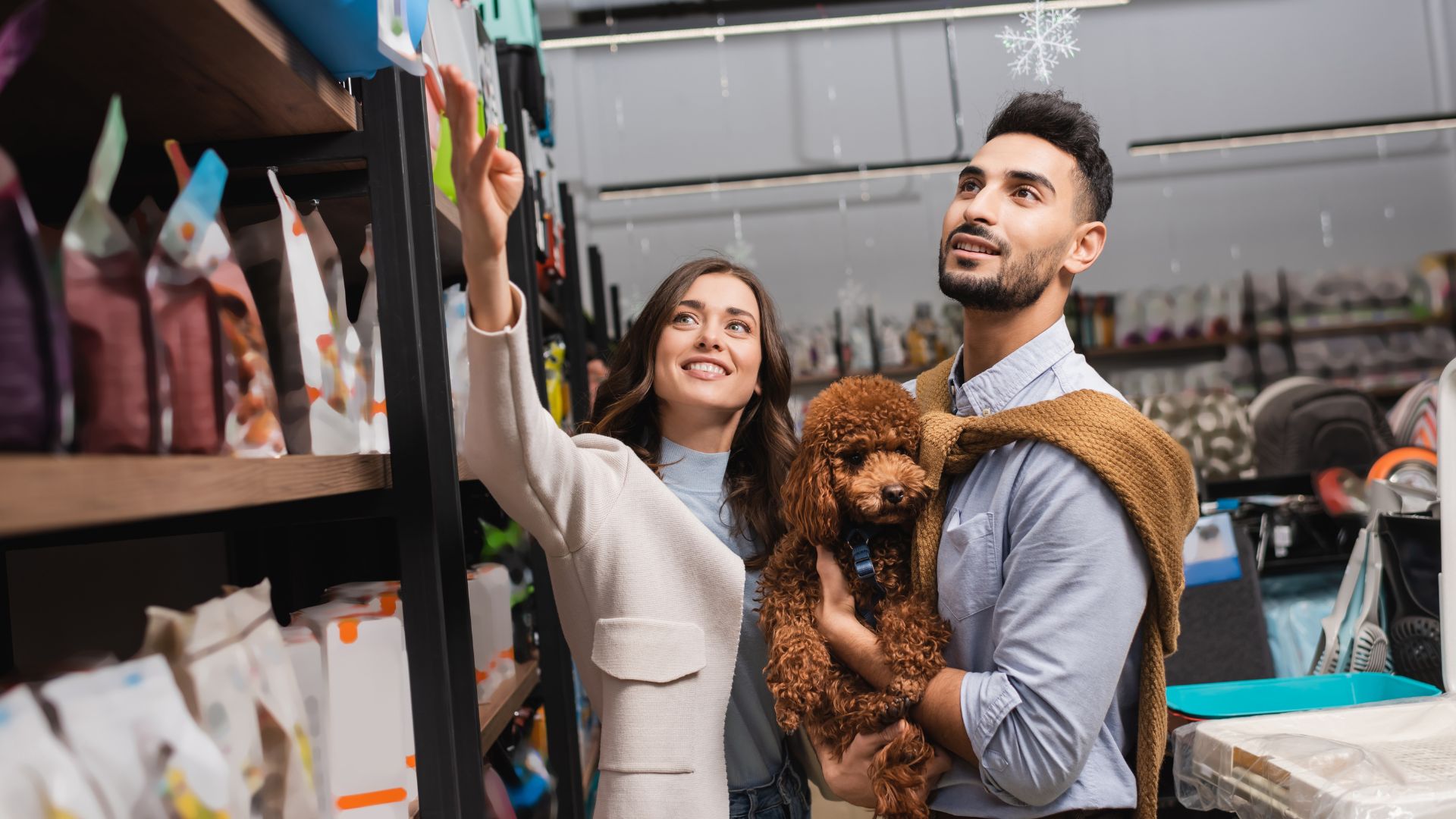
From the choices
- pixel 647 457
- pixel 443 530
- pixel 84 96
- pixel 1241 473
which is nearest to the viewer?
pixel 84 96

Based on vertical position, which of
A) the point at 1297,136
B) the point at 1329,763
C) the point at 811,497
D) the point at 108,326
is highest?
the point at 1297,136

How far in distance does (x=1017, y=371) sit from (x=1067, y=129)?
0.38m

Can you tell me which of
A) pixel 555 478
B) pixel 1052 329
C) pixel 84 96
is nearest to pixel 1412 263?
pixel 1052 329

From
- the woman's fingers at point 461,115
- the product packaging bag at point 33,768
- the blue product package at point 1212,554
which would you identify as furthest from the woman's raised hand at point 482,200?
the blue product package at point 1212,554

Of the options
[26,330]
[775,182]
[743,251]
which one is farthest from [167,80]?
[743,251]

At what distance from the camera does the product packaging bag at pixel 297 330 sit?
1094mm

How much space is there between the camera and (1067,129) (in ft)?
4.98

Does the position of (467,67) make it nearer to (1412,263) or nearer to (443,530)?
(443,530)

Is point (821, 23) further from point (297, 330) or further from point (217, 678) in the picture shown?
point (217, 678)

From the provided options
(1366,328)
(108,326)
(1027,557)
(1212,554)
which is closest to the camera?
(108,326)

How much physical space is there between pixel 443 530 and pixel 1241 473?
4397 millimetres

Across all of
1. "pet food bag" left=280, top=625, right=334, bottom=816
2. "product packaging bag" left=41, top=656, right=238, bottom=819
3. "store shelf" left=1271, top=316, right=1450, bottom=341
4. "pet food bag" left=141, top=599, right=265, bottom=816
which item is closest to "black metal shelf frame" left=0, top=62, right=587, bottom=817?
"pet food bag" left=280, top=625, right=334, bottom=816

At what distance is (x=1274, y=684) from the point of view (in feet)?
6.21

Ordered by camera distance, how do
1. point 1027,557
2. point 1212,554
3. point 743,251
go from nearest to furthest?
1. point 1027,557
2. point 1212,554
3. point 743,251
